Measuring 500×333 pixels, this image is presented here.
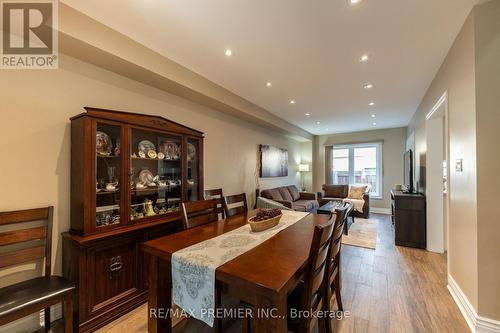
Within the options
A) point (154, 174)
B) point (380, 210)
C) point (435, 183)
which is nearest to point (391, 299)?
point (435, 183)

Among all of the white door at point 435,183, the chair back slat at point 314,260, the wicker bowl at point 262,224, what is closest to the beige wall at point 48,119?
the wicker bowl at point 262,224

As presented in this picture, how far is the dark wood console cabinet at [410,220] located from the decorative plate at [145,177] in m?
4.04

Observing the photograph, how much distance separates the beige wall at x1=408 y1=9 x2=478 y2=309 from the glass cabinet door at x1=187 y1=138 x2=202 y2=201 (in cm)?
294

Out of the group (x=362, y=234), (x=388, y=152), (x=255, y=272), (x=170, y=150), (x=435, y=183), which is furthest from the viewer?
(x=388, y=152)

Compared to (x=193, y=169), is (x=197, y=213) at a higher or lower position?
lower

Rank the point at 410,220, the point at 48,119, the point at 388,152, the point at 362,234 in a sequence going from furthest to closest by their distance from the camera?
the point at 388,152, the point at 362,234, the point at 410,220, the point at 48,119

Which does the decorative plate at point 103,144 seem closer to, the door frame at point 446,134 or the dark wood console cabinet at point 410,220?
the door frame at point 446,134

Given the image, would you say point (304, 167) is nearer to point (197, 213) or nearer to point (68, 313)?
point (197, 213)

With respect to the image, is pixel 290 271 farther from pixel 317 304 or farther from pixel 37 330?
pixel 37 330

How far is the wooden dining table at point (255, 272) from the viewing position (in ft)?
3.35

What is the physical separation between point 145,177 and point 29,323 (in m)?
1.52

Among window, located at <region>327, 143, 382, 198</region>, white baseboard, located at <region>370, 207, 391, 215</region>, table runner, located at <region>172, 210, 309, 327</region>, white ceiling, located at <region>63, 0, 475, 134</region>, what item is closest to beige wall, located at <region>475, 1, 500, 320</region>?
white ceiling, located at <region>63, 0, 475, 134</region>

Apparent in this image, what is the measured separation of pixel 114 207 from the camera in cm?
213

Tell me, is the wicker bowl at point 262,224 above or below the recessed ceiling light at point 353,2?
below
